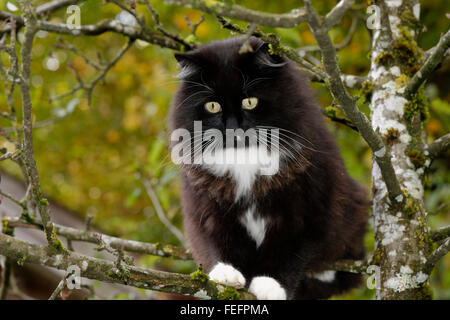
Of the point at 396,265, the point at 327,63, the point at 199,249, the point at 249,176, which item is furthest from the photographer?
the point at 199,249

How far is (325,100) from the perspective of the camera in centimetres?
548

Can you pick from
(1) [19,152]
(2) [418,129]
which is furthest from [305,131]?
(1) [19,152]

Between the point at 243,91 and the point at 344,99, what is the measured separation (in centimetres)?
91

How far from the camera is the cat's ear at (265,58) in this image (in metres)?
2.55

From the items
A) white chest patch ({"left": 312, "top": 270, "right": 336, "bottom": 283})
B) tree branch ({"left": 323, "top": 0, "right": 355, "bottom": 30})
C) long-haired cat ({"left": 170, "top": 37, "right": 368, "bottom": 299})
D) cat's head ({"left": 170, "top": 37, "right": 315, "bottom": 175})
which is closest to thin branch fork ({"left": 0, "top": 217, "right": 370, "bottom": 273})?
long-haired cat ({"left": 170, "top": 37, "right": 368, "bottom": 299})

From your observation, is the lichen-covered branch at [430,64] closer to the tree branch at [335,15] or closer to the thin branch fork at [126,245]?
the tree branch at [335,15]

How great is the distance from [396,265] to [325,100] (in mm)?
3422

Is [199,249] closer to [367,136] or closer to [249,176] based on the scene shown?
[249,176]

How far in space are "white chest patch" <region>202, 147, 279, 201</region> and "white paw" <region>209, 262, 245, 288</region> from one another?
1.34 feet

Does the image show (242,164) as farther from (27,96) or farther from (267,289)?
(27,96)

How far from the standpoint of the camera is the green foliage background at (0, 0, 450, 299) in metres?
4.72

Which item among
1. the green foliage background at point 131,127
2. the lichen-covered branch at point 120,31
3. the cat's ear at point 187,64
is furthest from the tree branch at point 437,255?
the lichen-covered branch at point 120,31

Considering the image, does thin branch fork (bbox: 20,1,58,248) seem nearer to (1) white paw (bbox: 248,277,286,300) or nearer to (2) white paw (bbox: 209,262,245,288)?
(2) white paw (bbox: 209,262,245,288)
